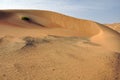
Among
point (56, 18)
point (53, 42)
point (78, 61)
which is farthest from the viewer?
point (56, 18)

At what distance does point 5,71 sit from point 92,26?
11.7 meters

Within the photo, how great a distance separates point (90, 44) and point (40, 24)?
7749 millimetres

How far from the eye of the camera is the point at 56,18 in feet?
73.3

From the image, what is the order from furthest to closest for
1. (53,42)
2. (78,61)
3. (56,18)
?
(56,18)
(53,42)
(78,61)

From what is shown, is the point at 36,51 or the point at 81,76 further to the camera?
the point at 36,51

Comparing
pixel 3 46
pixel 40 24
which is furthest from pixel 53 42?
pixel 40 24

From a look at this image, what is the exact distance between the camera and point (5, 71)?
8672 mm

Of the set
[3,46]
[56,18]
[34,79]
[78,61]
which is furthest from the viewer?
[56,18]

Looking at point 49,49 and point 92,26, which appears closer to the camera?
point 49,49

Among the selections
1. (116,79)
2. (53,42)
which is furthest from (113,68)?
(53,42)

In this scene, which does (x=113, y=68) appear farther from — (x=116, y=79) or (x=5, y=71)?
(x=5, y=71)

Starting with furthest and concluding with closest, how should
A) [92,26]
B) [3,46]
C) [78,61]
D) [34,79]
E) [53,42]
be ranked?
1. [92,26]
2. [53,42]
3. [3,46]
4. [78,61]
5. [34,79]

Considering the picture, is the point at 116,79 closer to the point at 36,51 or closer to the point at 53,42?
the point at 36,51

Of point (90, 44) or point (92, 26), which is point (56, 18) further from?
point (90, 44)
